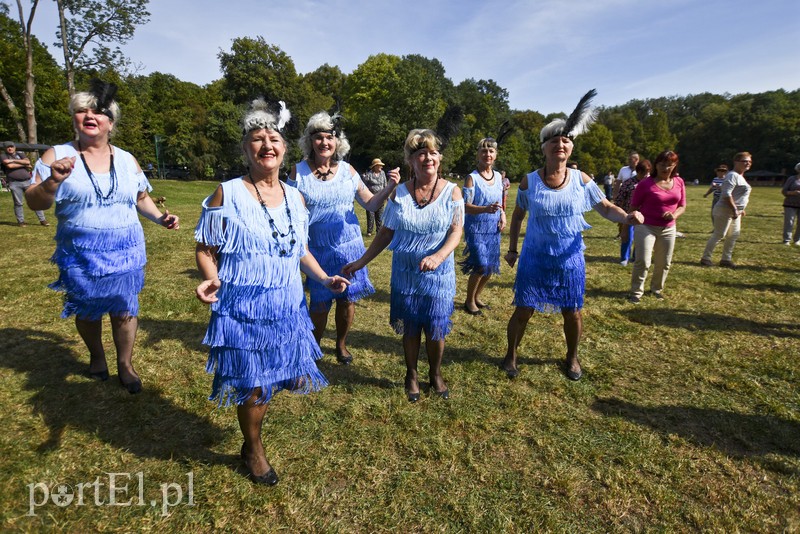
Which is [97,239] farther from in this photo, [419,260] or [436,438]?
[436,438]

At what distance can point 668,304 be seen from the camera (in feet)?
19.6

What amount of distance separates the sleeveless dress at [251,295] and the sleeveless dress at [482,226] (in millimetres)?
3317

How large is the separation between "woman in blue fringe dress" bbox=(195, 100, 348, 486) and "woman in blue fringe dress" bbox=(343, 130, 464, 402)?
869mm

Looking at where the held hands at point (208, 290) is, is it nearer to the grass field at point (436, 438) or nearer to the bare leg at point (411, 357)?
the grass field at point (436, 438)

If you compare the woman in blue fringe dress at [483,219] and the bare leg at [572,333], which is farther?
the woman in blue fringe dress at [483,219]

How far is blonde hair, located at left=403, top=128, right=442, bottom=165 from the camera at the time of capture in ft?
9.84

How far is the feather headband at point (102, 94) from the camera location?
2988mm

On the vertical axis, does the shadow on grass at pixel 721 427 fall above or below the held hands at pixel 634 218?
below

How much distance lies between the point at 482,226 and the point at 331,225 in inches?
96.0

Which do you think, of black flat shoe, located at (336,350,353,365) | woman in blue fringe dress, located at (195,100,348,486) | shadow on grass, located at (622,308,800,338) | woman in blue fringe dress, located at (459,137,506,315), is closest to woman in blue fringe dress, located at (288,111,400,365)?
black flat shoe, located at (336,350,353,365)

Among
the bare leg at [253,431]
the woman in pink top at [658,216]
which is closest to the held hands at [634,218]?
the woman in pink top at [658,216]

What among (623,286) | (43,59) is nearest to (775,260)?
(623,286)

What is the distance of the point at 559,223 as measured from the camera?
3576 mm

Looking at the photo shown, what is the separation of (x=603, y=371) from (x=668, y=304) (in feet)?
9.15
